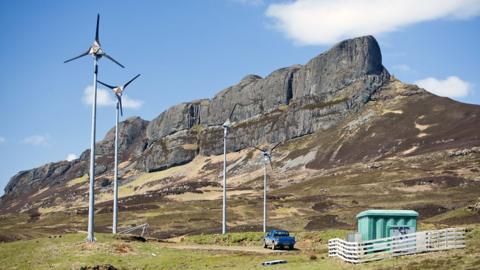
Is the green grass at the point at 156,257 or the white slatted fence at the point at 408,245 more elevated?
the white slatted fence at the point at 408,245

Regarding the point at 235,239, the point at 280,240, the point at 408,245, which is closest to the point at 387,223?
the point at 408,245

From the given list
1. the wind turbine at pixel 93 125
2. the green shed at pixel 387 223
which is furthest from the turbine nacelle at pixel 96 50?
the green shed at pixel 387 223

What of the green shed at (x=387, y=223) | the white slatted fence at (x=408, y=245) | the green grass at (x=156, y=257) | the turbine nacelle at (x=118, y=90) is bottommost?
the green grass at (x=156, y=257)

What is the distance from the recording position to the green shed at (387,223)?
5166 centimetres

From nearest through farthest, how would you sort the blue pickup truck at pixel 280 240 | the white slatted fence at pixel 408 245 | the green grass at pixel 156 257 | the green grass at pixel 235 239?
the green grass at pixel 156 257 < the white slatted fence at pixel 408 245 < the blue pickup truck at pixel 280 240 < the green grass at pixel 235 239

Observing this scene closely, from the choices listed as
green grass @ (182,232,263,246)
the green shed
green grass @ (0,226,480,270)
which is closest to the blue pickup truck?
green grass @ (0,226,480,270)

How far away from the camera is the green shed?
51656 millimetres

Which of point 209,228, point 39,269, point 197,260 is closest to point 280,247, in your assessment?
point 197,260

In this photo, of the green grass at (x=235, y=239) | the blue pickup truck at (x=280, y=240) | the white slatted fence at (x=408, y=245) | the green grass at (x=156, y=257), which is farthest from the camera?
the green grass at (x=235, y=239)

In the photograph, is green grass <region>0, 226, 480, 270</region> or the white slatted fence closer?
green grass <region>0, 226, 480, 270</region>

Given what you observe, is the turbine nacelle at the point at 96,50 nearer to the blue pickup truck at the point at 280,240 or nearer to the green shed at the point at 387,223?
the blue pickup truck at the point at 280,240

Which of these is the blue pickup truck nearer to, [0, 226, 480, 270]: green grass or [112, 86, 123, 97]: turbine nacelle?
[0, 226, 480, 270]: green grass

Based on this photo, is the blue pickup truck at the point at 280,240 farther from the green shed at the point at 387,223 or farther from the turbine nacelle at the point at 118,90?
the turbine nacelle at the point at 118,90

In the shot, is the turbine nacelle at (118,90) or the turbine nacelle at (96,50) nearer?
the turbine nacelle at (96,50)
